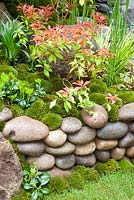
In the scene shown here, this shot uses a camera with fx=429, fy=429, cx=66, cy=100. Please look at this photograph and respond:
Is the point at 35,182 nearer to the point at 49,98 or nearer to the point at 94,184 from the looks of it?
the point at 94,184

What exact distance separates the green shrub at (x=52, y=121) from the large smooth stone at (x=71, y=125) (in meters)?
0.04

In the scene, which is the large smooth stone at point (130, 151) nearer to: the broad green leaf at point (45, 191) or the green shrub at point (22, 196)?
the broad green leaf at point (45, 191)

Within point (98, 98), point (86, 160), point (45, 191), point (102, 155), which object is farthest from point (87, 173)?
point (98, 98)

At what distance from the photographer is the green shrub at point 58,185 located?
3494mm

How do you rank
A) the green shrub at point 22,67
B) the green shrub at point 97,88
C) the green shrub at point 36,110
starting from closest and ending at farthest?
the green shrub at point 36,110 < the green shrub at point 97,88 < the green shrub at point 22,67

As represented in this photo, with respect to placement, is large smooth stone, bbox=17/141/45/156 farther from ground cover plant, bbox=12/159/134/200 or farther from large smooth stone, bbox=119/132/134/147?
large smooth stone, bbox=119/132/134/147

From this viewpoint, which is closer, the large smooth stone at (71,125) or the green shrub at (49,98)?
the large smooth stone at (71,125)

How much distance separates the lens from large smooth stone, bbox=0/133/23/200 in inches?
127

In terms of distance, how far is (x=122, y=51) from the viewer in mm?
4117

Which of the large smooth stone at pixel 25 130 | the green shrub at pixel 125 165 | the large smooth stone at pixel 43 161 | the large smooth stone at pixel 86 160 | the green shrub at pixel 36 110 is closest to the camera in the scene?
the large smooth stone at pixel 25 130

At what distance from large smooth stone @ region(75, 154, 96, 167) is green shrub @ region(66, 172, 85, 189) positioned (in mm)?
131

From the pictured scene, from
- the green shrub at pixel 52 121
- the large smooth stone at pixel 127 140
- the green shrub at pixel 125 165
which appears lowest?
the green shrub at pixel 125 165

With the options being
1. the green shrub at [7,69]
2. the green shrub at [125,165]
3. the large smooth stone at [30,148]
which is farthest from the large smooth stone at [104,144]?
the green shrub at [7,69]

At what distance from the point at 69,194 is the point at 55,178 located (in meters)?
0.18
